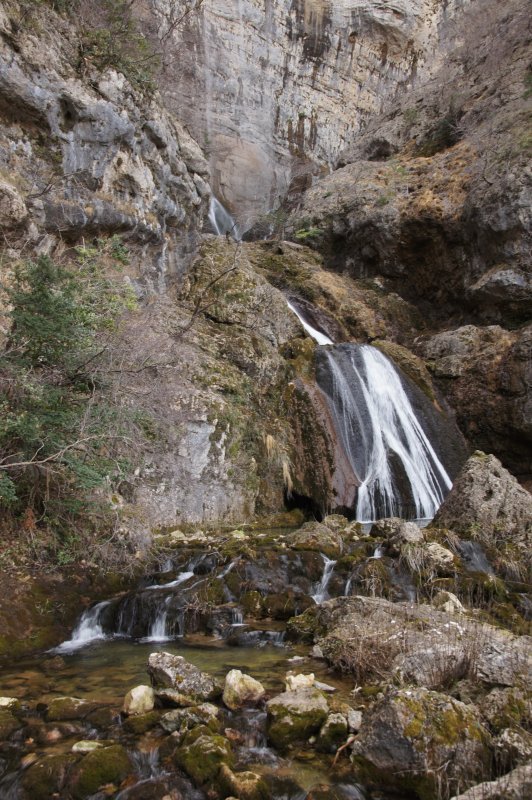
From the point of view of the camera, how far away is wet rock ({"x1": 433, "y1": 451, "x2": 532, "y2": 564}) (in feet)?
28.6

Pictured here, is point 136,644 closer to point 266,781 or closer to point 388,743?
point 266,781

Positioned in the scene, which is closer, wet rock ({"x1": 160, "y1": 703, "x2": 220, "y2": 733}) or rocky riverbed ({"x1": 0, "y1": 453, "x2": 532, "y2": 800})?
rocky riverbed ({"x1": 0, "y1": 453, "x2": 532, "y2": 800})

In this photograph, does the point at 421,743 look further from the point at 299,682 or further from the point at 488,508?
the point at 488,508

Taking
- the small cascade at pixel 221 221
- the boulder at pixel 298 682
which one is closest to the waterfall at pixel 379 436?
the boulder at pixel 298 682

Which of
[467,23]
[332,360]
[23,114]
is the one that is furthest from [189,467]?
[467,23]

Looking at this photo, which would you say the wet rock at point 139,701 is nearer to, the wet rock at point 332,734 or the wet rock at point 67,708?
the wet rock at point 67,708

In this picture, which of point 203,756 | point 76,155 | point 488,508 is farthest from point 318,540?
point 76,155

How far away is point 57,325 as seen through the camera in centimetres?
694

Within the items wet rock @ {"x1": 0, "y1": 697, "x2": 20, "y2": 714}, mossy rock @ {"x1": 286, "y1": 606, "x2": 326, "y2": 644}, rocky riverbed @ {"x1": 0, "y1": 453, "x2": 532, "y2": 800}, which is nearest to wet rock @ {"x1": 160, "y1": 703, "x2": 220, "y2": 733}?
rocky riverbed @ {"x1": 0, "y1": 453, "x2": 532, "y2": 800}

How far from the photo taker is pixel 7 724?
4.05m

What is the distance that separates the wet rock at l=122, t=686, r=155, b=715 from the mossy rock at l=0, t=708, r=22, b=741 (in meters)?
0.79

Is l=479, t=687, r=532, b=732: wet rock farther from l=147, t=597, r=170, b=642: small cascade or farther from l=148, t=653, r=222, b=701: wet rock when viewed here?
l=147, t=597, r=170, b=642: small cascade

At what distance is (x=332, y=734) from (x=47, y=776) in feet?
6.21

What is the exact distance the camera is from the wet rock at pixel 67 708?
421 centimetres
